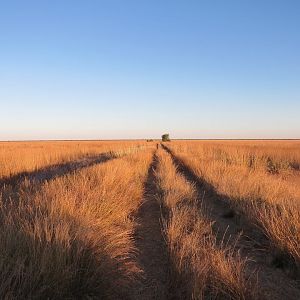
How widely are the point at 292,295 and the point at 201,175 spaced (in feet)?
34.4

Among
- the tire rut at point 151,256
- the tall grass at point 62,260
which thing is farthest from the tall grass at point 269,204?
the tall grass at point 62,260

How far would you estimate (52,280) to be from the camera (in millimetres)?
3688

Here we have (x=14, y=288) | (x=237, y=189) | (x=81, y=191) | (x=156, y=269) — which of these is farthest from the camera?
(x=237, y=189)

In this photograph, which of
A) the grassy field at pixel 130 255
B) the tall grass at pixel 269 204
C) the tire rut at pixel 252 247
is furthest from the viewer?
the tall grass at pixel 269 204

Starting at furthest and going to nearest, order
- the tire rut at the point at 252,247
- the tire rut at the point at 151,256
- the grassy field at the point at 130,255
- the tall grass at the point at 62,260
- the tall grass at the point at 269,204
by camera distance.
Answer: the tall grass at the point at 269,204 < the tire rut at the point at 252,247 < the tire rut at the point at 151,256 < the grassy field at the point at 130,255 < the tall grass at the point at 62,260

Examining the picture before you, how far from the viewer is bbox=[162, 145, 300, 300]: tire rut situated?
180 inches

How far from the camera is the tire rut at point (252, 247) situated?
458cm

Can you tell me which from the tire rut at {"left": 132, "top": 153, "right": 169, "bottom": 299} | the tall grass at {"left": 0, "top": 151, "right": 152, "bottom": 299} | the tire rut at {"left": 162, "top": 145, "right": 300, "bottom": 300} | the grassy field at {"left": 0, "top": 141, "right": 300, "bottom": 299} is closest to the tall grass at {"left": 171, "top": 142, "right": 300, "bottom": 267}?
the grassy field at {"left": 0, "top": 141, "right": 300, "bottom": 299}

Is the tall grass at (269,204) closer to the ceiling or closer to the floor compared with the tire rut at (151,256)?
closer to the ceiling

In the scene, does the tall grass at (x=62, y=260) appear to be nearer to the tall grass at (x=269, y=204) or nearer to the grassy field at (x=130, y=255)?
the grassy field at (x=130, y=255)

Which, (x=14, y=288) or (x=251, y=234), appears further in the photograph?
(x=251, y=234)

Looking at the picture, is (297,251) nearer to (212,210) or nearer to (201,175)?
(212,210)

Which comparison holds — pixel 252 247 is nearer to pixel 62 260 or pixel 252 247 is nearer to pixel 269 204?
pixel 269 204

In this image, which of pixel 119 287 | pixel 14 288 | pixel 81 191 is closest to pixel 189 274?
pixel 119 287
